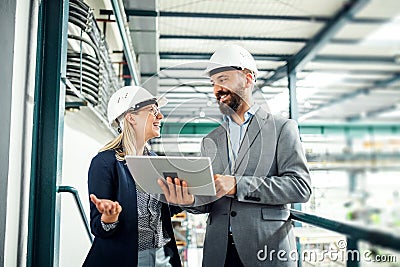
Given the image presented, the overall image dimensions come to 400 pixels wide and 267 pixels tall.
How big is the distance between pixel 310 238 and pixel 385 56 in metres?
0.97

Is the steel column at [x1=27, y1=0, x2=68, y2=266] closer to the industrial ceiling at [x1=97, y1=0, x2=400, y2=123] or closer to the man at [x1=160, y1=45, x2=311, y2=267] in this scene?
the industrial ceiling at [x1=97, y1=0, x2=400, y2=123]

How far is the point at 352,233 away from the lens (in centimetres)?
118

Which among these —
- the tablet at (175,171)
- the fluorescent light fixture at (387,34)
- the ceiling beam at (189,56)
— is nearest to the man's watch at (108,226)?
the tablet at (175,171)

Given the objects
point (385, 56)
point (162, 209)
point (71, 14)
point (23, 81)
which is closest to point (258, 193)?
point (162, 209)

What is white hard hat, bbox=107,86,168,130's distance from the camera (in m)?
1.83

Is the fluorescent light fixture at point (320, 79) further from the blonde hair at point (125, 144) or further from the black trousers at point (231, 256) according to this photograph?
the blonde hair at point (125, 144)

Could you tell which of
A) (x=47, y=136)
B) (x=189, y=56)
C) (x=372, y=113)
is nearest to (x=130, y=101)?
(x=47, y=136)

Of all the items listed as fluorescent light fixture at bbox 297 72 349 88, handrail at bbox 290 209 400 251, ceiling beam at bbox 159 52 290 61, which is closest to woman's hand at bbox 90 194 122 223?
handrail at bbox 290 209 400 251

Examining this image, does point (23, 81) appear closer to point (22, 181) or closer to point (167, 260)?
point (22, 181)

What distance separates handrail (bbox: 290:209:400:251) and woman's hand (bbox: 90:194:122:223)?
2.58 ft

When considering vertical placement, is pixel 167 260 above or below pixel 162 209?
below

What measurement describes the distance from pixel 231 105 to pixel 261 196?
1.37 feet

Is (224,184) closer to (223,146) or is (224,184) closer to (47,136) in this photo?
(223,146)

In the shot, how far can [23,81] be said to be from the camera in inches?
64.4
